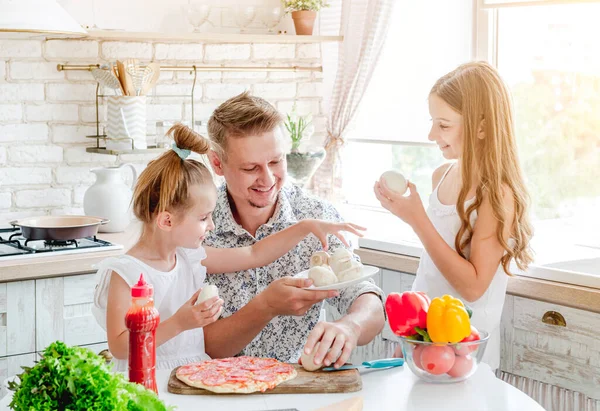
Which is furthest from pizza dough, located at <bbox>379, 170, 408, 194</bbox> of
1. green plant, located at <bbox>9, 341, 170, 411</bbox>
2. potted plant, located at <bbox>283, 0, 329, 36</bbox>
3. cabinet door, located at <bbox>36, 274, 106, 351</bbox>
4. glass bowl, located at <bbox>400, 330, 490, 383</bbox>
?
potted plant, located at <bbox>283, 0, 329, 36</bbox>

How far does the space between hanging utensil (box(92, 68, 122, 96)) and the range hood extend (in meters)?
0.60

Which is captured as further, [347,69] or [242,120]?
[347,69]

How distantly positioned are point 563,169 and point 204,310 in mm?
2099

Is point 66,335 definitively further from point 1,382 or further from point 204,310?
point 204,310

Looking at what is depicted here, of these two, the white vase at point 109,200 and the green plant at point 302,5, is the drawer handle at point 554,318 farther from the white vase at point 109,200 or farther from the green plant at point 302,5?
the green plant at point 302,5

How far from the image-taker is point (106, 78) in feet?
11.2

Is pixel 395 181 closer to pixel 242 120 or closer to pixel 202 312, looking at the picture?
pixel 242 120

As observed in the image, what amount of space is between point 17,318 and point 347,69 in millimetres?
2008

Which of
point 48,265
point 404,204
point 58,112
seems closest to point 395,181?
point 404,204

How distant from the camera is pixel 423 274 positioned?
95.0 inches

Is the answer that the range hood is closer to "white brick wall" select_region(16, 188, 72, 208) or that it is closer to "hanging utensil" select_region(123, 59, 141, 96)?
"hanging utensil" select_region(123, 59, 141, 96)

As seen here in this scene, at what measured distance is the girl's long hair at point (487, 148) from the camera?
2252 mm

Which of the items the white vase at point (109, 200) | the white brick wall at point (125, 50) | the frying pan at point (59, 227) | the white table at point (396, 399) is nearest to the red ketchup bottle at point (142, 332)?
the white table at point (396, 399)

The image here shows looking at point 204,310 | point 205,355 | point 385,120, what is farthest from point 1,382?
point 385,120
